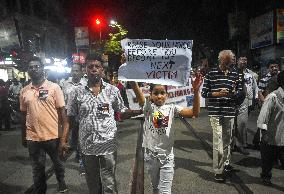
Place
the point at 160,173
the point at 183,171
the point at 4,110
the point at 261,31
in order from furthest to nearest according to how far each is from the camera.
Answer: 1. the point at 261,31
2. the point at 4,110
3. the point at 183,171
4. the point at 160,173

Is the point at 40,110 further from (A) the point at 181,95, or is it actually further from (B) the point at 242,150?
(A) the point at 181,95

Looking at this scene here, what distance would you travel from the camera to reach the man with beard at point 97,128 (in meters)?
4.56

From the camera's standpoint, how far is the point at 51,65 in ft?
116

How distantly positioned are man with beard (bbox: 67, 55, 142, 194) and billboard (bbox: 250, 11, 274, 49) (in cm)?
Answer: 1695

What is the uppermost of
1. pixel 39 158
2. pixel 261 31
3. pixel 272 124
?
pixel 261 31

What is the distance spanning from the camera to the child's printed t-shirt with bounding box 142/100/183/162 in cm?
445

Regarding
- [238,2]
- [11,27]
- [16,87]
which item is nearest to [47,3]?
[11,27]

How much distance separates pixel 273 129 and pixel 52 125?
133 inches

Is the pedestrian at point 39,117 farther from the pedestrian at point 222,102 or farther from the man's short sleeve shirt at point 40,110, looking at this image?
the pedestrian at point 222,102

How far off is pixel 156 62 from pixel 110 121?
2.91 feet

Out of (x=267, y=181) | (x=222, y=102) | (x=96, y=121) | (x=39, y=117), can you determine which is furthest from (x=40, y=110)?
(x=267, y=181)

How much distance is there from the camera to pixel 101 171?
464 cm

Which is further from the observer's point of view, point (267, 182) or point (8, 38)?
point (8, 38)

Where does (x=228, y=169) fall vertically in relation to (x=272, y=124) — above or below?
below
